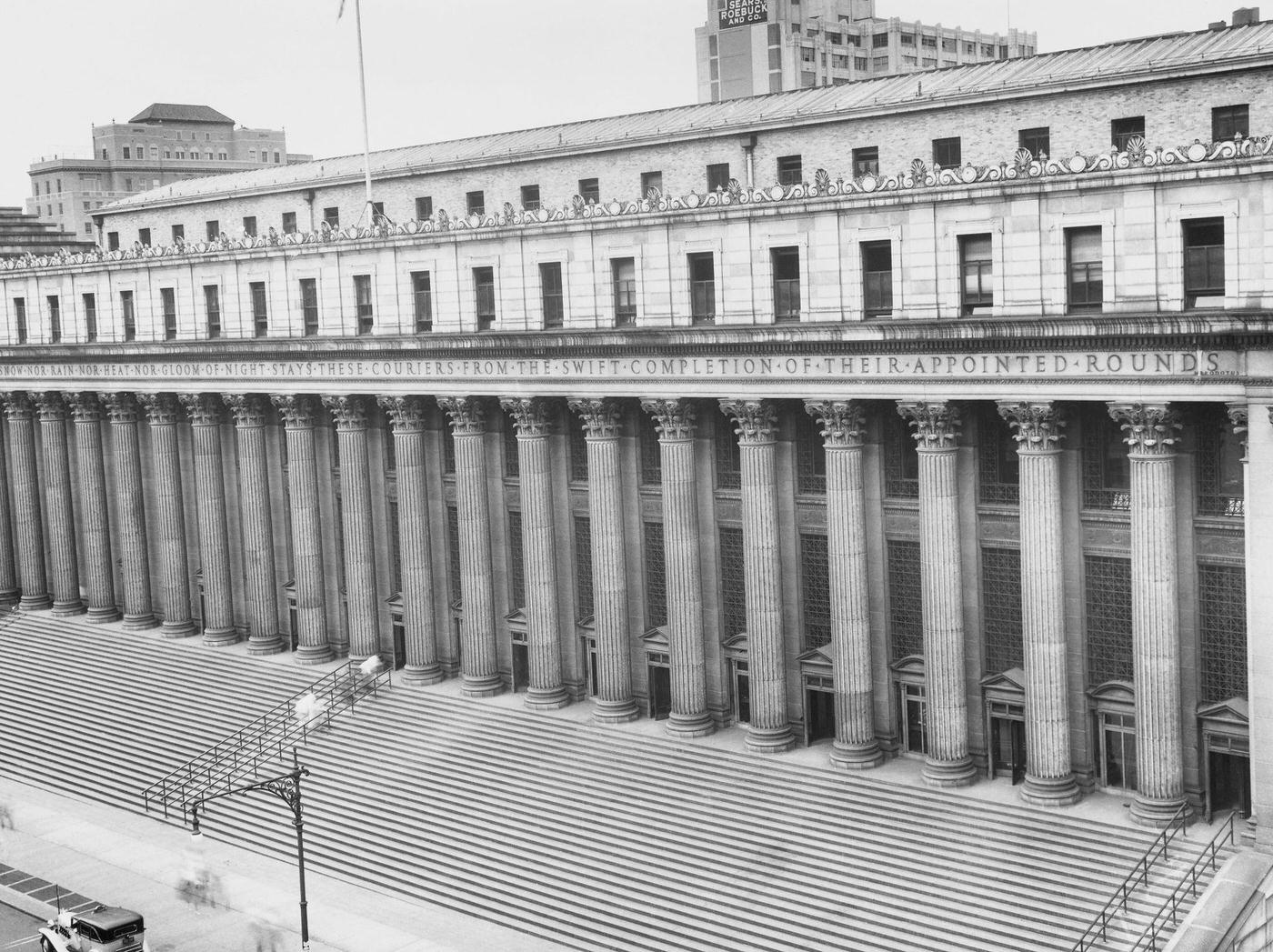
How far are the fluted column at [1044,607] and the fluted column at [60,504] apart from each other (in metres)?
49.6

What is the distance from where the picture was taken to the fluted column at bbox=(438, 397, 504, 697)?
61875mm

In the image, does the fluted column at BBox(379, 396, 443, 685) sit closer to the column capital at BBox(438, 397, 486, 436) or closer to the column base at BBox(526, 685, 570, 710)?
the column capital at BBox(438, 397, 486, 436)

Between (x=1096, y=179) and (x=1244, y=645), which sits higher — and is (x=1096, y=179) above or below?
above

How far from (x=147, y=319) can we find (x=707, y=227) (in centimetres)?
3111

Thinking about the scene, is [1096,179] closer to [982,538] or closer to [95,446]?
[982,538]

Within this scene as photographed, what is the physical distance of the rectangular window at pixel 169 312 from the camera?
72625 millimetres

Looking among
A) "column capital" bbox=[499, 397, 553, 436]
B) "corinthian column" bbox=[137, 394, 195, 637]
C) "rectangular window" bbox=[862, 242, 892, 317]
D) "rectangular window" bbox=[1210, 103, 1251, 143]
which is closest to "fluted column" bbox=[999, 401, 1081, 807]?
"rectangular window" bbox=[862, 242, 892, 317]

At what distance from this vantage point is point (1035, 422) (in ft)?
153

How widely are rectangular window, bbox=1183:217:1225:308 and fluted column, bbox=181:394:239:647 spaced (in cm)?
4255

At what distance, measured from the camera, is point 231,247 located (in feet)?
227

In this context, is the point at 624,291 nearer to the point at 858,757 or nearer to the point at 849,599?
the point at 849,599

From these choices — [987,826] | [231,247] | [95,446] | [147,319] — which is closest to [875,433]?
[987,826]

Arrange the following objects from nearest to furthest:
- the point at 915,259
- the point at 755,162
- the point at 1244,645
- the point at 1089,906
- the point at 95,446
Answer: the point at 1089,906 < the point at 1244,645 < the point at 915,259 < the point at 755,162 < the point at 95,446

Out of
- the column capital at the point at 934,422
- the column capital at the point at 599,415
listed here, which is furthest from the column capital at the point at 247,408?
the column capital at the point at 934,422
